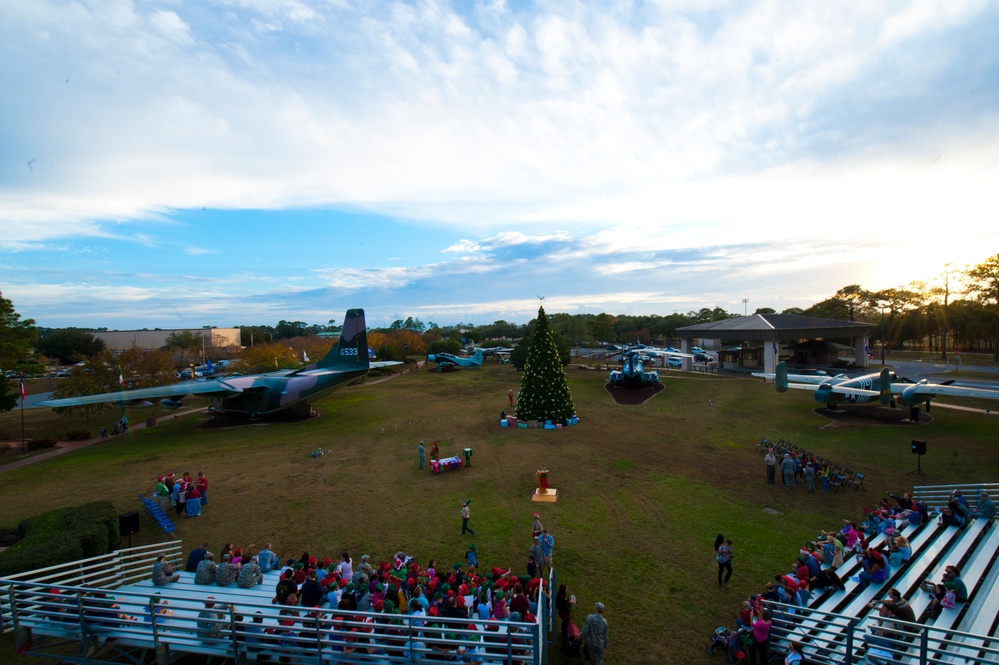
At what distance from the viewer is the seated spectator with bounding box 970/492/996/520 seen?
42.2 ft

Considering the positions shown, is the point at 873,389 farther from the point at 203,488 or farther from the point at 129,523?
the point at 129,523

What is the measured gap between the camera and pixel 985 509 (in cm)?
1292

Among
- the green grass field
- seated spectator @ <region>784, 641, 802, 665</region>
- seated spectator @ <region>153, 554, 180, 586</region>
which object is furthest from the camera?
the green grass field

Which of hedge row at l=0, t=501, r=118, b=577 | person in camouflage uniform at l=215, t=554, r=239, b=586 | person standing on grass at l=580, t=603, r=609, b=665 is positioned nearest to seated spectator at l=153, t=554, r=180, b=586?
person in camouflage uniform at l=215, t=554, r=239, b=586

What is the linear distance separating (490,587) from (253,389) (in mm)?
27380

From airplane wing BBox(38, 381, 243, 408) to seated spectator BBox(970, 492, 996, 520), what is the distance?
116 ft

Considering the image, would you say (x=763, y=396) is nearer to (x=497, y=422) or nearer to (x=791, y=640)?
(x=497, y=422)

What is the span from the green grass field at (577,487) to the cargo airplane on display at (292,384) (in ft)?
5.35

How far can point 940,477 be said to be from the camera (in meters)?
18.0

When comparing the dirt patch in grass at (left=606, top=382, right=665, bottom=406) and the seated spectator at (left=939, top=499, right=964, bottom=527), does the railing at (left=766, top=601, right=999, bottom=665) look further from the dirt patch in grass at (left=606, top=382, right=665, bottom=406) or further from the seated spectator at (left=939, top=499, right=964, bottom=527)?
the dirt patch in grass at (left=606, top=382, right=665, bottom=406)

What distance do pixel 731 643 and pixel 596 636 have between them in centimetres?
271

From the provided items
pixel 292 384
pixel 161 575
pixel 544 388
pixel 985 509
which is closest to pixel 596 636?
pixel 161 575

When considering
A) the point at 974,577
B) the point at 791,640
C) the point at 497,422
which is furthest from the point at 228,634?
the point at 497,422

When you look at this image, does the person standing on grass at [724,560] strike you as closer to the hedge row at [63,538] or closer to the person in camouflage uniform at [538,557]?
the person in camouflage uniform at [538,557]
